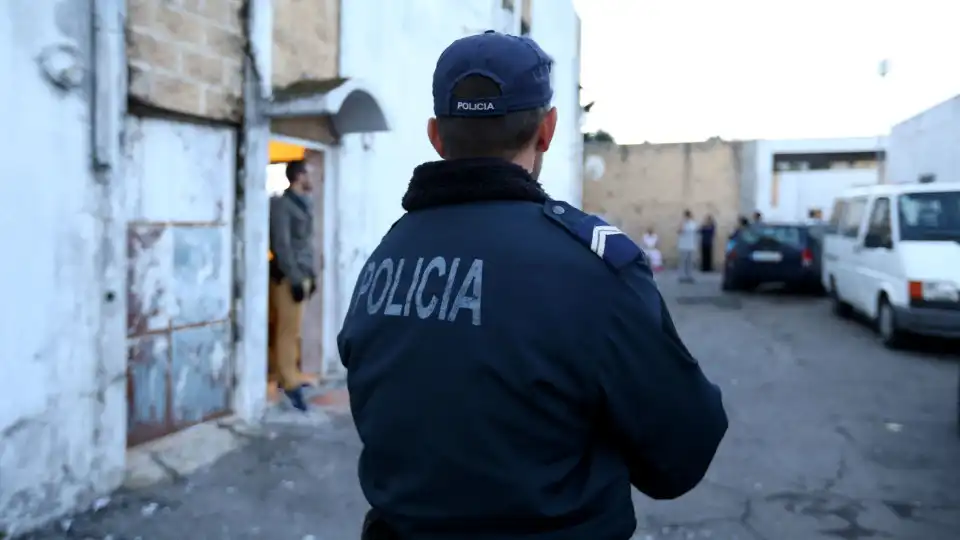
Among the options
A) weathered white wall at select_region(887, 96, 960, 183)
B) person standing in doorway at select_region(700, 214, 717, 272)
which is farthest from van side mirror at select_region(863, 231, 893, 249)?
person standing in doorway at select_region(700, 214, 717, 272)

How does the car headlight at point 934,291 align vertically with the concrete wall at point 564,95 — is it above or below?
below

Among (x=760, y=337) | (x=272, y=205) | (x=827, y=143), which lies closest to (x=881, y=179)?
(x=827, y=143)

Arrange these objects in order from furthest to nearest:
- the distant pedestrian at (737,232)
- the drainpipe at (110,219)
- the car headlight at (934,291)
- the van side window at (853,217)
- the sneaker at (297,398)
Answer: the distant pedestrian at (737,232) < the van side window at (853,217) < the car headlight at (934,291) < the sneaker at (297,398) < the drainpipe at (110,219)

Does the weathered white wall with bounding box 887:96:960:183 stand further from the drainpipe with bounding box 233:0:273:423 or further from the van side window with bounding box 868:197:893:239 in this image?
the drainpipe with bounding box 233:0:273:423

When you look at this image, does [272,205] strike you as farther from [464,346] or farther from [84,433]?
[464,346]

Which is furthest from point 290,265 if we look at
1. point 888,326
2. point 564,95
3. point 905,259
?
point 564,95

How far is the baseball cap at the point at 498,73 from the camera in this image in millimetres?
1504

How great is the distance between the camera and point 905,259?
948 centimetres

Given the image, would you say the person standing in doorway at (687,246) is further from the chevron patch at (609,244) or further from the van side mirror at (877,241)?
the chevron patch at (609,244)

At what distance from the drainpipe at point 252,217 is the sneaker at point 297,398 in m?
0.38

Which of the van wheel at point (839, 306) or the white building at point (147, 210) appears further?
the van wheel at point (839, 306)

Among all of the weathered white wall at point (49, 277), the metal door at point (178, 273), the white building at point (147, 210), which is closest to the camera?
the weathered white wall at point (49, 277)

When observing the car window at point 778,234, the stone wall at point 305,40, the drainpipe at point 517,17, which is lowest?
the car window at point 778,234

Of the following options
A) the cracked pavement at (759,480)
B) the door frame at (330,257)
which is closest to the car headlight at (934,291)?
the cracked pavement at (759,480)
